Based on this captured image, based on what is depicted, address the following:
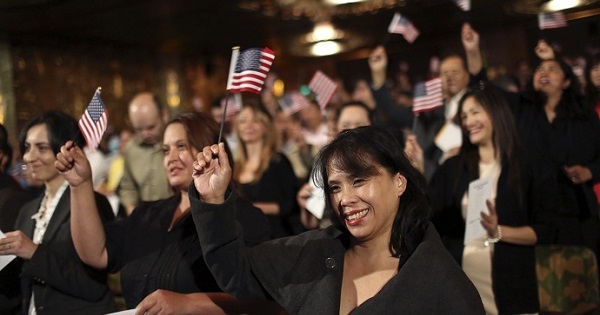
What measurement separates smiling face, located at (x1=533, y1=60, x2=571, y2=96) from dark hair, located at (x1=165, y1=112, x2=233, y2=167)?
1884mm

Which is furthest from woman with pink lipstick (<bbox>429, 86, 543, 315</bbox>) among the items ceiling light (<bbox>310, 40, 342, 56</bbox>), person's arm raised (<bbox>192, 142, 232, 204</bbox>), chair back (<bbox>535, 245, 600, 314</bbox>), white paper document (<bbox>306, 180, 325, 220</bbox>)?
ceiling light (<bbox>310, 40, 342, 56</bbox>)

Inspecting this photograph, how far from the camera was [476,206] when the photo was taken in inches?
127

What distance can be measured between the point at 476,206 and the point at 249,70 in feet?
3.85

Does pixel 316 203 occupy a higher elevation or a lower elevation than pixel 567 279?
higher

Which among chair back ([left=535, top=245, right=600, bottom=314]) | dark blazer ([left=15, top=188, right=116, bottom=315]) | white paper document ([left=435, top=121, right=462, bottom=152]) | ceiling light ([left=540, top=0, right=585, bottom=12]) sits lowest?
chair back ([left=535, top=245, right=600, bottom=314])

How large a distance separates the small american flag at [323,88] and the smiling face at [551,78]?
1.54m

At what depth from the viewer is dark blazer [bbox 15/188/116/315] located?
2918mm

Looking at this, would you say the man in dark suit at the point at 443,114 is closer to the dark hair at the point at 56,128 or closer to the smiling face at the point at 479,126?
the smiling face at the point at 479,126

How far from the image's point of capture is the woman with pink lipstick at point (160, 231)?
8.89 ft

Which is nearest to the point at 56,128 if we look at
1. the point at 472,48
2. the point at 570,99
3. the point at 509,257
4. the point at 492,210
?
the point at 492,210

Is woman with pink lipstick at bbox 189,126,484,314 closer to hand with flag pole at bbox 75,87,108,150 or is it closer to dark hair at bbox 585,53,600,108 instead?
hand with flag pole at bbox 75,87,108,150

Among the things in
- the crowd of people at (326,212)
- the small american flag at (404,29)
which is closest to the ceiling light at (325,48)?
the small american flag at (404,29)

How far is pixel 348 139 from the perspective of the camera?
2.25 metres

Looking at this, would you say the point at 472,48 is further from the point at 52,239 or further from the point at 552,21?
the point at 52,239
